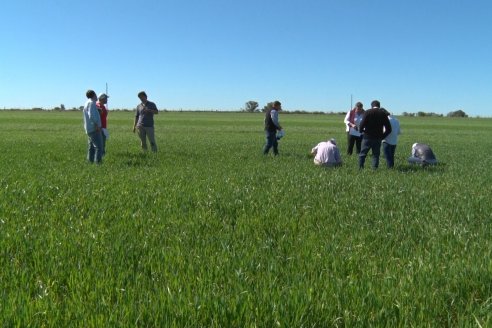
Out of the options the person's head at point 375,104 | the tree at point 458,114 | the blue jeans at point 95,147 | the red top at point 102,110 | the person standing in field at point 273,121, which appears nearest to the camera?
the person's head at point 375,104

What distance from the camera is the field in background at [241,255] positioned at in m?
2.77

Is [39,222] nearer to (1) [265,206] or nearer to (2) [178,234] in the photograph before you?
(2) [178,234]

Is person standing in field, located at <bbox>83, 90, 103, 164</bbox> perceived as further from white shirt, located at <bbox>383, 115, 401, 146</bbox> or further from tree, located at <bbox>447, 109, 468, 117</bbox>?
tree, located at <bbox>447, 109, 468, 117</bbox>

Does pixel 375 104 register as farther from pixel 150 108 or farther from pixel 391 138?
pixel 150 108

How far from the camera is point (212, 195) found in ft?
23.6

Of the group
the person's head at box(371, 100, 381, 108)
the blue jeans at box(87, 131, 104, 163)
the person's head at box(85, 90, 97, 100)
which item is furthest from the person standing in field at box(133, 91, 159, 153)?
the person's head at box(371, 100, 381, 108)

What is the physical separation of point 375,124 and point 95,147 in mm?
8016

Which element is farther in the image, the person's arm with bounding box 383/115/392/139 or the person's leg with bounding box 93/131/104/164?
the person's leg with bounding box 93/131/104/164

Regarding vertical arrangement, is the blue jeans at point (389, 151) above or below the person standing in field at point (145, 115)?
below

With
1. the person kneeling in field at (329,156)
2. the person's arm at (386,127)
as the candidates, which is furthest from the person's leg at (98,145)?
the person's arm at (386,127)

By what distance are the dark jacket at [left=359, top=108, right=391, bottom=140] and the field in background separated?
3238 millimetres

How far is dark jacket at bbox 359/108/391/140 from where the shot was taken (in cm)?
1096

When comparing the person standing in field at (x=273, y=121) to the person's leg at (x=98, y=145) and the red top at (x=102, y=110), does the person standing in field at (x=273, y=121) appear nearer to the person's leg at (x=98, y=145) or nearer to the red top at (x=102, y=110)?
the red top at (x=102, y=110)

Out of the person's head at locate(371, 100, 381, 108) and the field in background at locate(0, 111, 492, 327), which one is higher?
the person's head at locate(371, 100, 381, 108)
